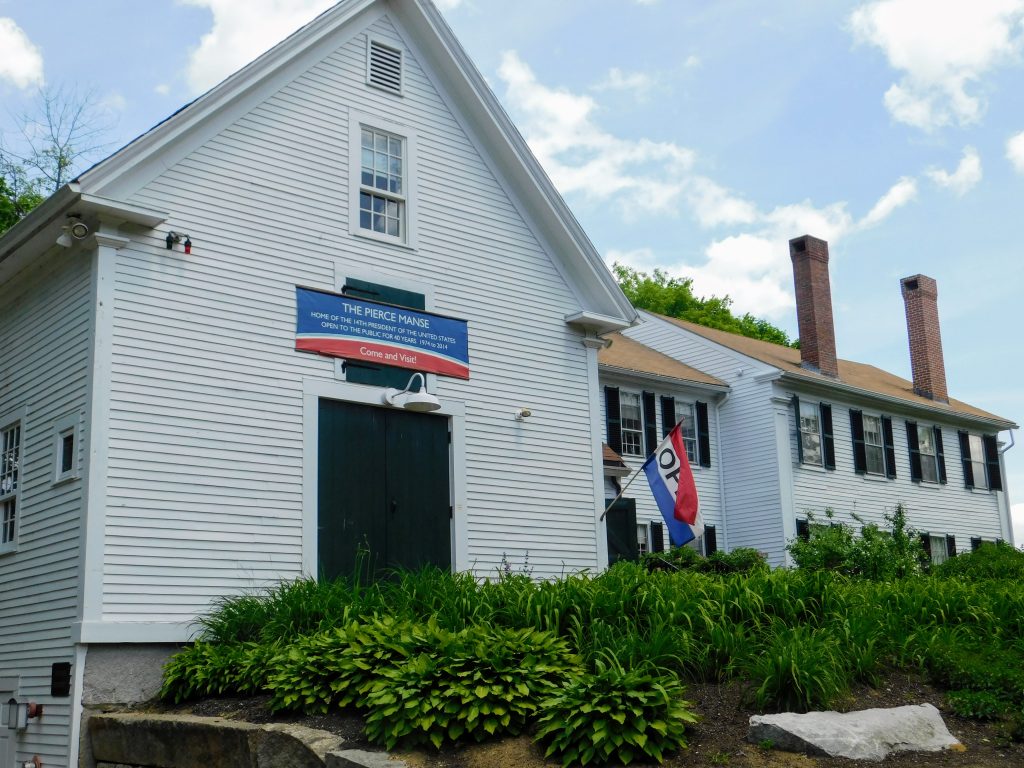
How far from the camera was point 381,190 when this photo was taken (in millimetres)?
14094

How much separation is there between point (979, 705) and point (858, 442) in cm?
2163

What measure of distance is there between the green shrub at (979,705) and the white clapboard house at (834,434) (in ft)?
59.6

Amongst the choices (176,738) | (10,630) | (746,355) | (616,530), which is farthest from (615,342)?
(176,738)

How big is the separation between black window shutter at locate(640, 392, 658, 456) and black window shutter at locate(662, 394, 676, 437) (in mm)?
463

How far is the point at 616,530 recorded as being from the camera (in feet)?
56.4

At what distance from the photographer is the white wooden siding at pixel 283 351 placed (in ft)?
37.4

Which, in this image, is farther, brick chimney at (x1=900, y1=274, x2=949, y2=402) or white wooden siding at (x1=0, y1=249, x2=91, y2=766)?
brick chimney at (x1=900, y1=274, x2=949, y2=402)

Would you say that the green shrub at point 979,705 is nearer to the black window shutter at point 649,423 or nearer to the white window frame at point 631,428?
the white window frame at point 631,428

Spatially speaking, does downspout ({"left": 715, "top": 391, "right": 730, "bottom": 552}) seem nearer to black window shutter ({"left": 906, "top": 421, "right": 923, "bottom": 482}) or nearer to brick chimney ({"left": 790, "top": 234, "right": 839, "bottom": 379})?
brick chimney ({"left": 790, "top": 234, "right": 839, "bottom": 379})

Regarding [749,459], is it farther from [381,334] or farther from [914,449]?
[381,334]

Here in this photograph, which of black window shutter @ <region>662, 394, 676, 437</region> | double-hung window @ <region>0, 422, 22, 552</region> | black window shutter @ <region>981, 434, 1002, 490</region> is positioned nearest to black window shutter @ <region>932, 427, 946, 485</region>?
black window shutter @ <region>981, 434, 1002, 490</region>

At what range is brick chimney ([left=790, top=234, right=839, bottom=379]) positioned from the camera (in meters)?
28.7

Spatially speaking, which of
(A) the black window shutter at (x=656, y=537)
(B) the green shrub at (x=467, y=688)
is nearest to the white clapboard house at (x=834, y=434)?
(A) the black window shutter at (x=656, y=537)

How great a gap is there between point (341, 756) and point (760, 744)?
271cm
